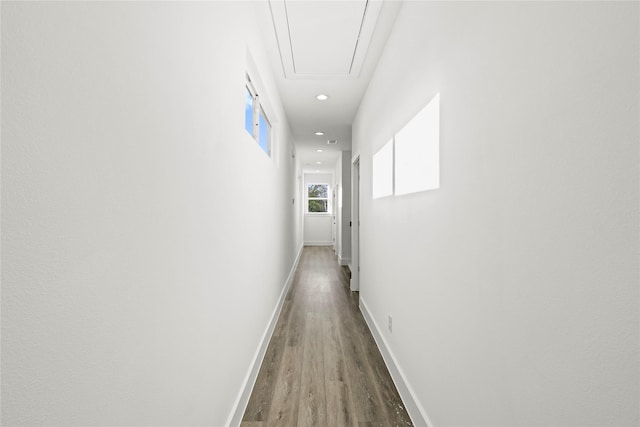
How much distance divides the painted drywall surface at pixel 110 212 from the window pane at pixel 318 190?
32.2ft

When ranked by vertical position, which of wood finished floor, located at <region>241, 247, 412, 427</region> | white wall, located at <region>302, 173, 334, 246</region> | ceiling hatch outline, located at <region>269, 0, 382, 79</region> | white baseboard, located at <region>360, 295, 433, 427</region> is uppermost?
ceiling hatch outline, located at <region>269, 0, 382, 79</region>

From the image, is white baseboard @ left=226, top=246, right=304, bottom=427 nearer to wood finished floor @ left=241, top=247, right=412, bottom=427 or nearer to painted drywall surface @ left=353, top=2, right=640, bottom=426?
wood finished floor @ left=241, top=247, right=412, bottom=427

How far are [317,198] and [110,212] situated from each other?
10527 mm

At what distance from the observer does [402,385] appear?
2002 mm

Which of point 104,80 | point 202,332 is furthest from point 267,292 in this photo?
point 104,80

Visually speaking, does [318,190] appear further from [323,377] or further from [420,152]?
[420,152]

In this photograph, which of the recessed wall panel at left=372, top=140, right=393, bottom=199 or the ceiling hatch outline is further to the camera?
the recessed wall panel at left=372, top=140, right=393, bottom=199

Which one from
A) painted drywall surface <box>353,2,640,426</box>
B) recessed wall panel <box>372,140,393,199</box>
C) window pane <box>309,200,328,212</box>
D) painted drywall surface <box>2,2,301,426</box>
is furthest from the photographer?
window pane <box>309,200,328,212</box>

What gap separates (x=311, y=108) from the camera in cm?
417

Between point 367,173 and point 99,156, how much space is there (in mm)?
3037

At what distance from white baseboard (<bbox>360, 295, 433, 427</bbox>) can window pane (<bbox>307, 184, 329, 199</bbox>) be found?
8.41m

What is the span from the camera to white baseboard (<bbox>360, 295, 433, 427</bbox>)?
1675 millimetres

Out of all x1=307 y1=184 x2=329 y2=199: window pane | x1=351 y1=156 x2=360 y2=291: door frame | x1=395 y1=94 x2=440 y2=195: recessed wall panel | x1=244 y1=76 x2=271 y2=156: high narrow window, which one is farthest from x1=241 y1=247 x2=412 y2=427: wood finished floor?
x1=307 y1=184 x2=329 y2=199: window pane

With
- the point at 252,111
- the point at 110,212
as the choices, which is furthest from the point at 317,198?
the point at 110,212
